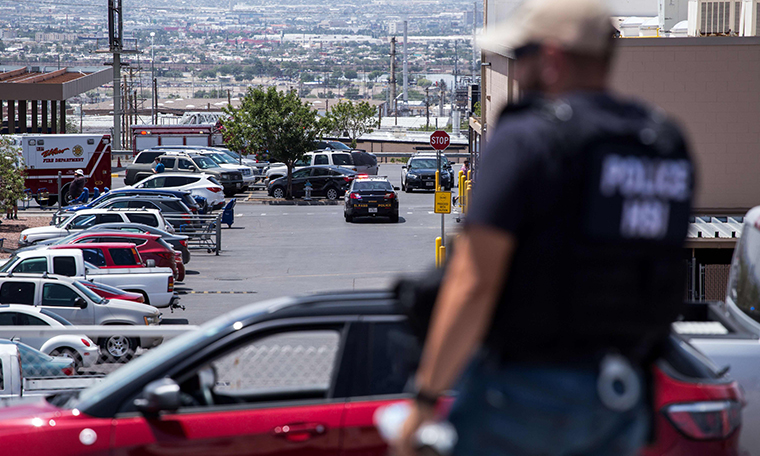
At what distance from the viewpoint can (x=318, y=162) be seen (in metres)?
44.0

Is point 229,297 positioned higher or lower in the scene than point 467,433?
lower

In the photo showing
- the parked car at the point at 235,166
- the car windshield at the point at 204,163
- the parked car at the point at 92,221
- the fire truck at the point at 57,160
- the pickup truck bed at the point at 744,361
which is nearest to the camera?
the pickup truck bed at the point at 744,361

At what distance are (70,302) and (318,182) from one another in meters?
25.0

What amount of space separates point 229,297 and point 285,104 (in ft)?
76.1

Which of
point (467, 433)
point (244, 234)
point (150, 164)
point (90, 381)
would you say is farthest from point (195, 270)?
point (467, 433)

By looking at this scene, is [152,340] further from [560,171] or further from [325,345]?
[560,171]

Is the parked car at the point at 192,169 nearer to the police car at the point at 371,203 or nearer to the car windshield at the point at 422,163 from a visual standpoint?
the car windshield at the point at 422,163

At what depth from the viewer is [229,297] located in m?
19.6

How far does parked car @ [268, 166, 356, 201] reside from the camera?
39.6 meters

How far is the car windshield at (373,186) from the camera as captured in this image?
1271 inches

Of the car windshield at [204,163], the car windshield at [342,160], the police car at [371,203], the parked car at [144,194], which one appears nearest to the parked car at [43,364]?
the parked car at [144,194]

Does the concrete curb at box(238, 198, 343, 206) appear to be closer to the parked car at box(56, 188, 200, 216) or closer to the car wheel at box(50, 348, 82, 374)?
the parked car at box(56, 188, 200, 216)

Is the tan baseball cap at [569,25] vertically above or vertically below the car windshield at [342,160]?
above

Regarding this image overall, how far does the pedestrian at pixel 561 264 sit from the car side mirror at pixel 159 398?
209 cm
